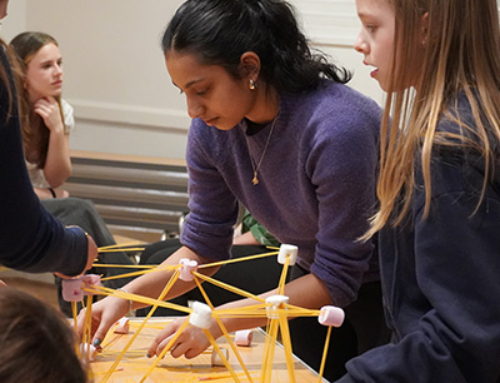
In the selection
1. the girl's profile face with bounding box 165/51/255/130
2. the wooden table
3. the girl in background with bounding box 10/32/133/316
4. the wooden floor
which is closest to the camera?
the wooden table

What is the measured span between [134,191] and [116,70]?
75cm

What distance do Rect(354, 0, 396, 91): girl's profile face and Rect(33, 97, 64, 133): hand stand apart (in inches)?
86.8

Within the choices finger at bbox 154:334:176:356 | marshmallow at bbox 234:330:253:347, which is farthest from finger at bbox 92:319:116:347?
marshmallow at bbox 234:330:253:347

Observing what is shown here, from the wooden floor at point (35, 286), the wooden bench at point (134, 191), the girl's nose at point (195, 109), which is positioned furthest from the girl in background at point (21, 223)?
the wooden floor at point (35, 286)

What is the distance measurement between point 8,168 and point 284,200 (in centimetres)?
55

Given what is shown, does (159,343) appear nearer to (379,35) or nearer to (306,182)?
(306,182)

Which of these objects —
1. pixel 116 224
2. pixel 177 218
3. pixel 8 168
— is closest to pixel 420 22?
pixel 8 168

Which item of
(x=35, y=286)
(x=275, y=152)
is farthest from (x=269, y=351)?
(x=35, y=286)

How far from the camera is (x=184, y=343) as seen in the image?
122 centimetres

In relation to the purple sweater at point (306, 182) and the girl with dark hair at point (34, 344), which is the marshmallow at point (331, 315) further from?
the girl with dark hair at point (34, 344)

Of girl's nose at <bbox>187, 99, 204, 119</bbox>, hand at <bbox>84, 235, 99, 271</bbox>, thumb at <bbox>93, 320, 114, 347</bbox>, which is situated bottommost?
thumb at <bbox>93, 320, 114, 347</bbox>

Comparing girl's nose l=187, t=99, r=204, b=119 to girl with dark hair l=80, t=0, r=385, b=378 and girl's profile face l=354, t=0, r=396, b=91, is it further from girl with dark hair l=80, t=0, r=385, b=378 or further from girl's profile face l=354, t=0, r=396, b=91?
girl's profile face l=354, t=0, r=396, b=91

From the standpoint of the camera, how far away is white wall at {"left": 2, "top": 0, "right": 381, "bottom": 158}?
3779 mm

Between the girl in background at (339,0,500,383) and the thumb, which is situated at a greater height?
the girl in background at (339,0,500,383)
